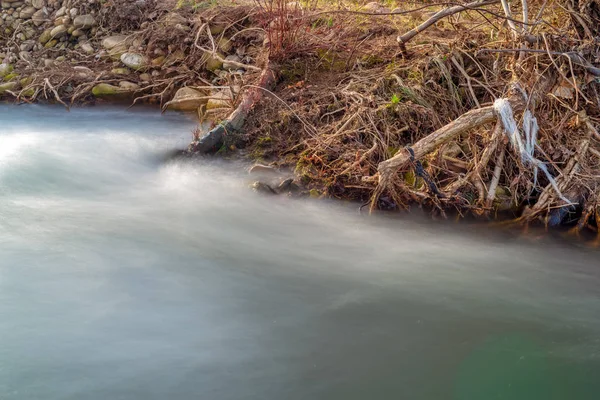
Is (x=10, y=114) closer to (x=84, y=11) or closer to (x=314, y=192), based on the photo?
(x=84, y=11)

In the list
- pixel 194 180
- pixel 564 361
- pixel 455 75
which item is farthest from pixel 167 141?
pixel 564 361

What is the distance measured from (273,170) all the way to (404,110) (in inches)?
57.6

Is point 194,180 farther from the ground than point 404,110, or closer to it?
closer to it

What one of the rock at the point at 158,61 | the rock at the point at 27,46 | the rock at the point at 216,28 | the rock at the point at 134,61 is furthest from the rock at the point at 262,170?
the rock at the point at 27,46

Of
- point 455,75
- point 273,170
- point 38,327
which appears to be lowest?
point 38,327

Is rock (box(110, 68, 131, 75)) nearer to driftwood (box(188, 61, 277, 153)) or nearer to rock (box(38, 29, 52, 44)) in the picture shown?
rock (box(38, 29, 52, 44))

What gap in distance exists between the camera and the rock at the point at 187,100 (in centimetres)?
782

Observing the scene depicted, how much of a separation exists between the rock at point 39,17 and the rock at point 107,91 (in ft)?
7.36

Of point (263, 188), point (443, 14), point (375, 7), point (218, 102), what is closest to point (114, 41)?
point (218, 102)

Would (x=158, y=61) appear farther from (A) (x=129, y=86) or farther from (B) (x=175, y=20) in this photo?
A: (B) (x=175, y=20)

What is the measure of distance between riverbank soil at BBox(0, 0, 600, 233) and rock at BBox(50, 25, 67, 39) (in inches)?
20.7

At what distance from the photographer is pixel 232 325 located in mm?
3844

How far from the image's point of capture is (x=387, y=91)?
6215 millimetres

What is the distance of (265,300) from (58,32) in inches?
280
